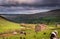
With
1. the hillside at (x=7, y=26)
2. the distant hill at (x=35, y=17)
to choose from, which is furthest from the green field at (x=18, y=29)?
the distant hill at (x=35, y=17)

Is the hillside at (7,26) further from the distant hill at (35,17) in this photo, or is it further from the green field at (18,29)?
the distant hill at (35,17)

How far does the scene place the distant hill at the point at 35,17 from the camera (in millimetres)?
4902

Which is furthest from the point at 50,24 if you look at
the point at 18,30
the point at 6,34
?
the point at 6,34

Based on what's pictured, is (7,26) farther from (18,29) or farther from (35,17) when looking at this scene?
(35,17)

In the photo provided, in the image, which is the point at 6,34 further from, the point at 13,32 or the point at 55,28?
the point at 55,28

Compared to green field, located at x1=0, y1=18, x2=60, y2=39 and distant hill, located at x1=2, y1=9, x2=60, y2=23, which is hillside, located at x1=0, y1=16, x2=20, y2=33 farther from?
distant hill, located at x1=2, y1=9, x2=60, y2=23

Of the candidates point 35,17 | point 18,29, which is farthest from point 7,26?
point 35,17

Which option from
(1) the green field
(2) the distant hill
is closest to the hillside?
(1) the green field

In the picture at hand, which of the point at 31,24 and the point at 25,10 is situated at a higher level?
the point at 25,10

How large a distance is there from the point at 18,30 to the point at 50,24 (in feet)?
3.10

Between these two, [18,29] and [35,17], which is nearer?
[18,29]

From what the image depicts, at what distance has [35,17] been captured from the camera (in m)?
4.94

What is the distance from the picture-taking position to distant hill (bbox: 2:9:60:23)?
16.1 feet

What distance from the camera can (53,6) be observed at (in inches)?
196
